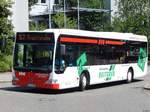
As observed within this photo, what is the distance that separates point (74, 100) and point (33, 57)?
369cm

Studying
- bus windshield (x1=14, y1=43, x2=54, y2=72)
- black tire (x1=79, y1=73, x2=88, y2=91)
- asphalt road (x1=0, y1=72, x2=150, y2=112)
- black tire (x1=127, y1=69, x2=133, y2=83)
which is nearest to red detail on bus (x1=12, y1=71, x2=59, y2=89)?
bus windshield (x1=14, y1=43, x2=54, y2=72)

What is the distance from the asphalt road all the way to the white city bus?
1.92ft

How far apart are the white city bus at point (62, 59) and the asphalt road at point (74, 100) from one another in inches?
23.0

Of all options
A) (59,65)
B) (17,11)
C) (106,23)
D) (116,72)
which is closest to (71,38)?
(59,65)

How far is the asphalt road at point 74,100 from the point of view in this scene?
16.2 m

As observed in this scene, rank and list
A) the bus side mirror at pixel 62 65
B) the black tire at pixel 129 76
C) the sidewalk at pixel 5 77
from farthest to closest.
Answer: the sidewalk at pixel 5 77 → the black tire at pixel 129 76 → the bus side mirror at pixel 62 65

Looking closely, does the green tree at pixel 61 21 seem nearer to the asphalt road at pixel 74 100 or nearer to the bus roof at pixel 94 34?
the bus roof at pixel 94 34

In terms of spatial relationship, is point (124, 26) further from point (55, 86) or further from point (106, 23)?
point (55, 86)

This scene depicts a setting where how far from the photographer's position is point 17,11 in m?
41.4

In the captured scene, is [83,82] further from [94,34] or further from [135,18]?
[135,18]

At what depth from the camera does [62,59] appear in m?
21.5

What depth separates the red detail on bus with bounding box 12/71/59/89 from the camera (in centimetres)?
2127

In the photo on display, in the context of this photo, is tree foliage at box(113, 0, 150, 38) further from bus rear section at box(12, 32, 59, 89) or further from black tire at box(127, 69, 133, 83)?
bus rear section at box(12, 32, 59, 89)

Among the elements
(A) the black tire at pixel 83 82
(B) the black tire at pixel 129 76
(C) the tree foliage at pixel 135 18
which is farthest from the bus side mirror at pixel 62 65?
(C) the tree foliage at pixel 135 18
